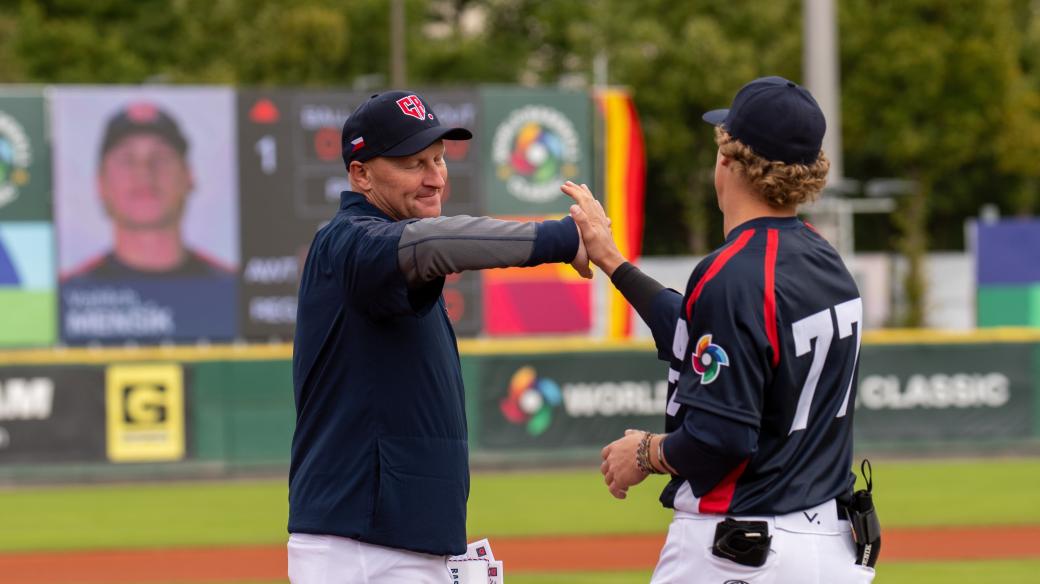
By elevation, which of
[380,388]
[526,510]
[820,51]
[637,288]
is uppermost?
[820,51]

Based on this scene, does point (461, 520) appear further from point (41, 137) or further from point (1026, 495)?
point (41, 137)

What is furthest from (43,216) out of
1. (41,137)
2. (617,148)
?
(617,148)

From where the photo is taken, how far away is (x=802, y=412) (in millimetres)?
3404

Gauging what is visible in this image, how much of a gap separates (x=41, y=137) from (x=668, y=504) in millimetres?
16451

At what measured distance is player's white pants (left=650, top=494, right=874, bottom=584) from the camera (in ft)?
11.1

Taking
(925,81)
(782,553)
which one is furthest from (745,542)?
(925,81)

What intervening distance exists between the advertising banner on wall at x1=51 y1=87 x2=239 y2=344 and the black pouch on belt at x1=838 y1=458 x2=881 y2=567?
15.8m

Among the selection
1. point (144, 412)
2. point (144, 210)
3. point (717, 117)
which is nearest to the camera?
point (717, 117)

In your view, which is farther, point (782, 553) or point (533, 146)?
point (533, 146)

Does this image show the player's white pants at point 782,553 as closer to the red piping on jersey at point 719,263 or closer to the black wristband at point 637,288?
the red piping on jersey at point 719,263

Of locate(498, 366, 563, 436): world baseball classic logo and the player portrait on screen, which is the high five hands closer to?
locate(498, 366, 563, 436): world baseball classic logo

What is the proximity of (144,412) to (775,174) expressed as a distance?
13545 millimetres

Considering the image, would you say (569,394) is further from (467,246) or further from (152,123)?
(467,246)

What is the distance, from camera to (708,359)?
3299mm
